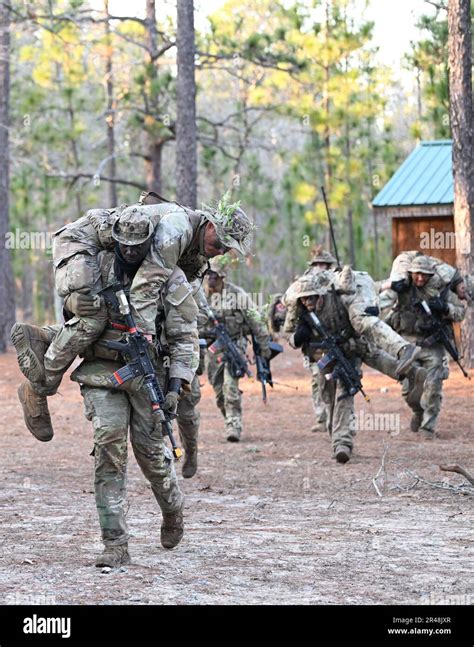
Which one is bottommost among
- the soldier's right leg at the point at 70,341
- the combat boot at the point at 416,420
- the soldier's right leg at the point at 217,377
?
the combat boot at the point at 416,420

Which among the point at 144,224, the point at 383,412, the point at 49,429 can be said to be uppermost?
the point at 144,224

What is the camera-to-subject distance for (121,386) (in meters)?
6.36

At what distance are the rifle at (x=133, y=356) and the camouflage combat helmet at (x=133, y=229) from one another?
0.28m

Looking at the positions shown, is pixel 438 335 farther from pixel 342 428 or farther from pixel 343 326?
pixel 342 428

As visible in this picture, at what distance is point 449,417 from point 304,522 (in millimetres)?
6360

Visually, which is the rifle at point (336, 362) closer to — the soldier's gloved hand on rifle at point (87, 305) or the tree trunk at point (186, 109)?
the soldier's gloved hand on rifle at point (87, 305)

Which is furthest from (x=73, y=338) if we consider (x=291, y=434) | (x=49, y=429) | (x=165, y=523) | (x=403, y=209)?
(x=403, y=209)

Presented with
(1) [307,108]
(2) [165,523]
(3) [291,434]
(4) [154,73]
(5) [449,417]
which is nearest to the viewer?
(2) [165,523]

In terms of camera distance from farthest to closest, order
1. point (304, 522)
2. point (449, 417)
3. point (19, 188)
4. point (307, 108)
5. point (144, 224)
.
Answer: point (19, 188), point (307, 108), point (449, 417), point (304, 522), point (144, 224)

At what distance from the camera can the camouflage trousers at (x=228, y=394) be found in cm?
1236

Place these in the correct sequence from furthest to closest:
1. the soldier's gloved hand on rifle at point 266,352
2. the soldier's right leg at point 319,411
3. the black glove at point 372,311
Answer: the soldier's right leg at point 319,411 → the soldier's gloved hand on rifle at point 266,352 → the black glove at point 372,311

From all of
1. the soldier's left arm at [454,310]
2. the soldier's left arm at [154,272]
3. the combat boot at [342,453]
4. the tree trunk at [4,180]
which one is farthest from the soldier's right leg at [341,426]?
the tree trunk at [4,180]

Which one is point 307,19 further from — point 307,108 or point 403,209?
point 403,209

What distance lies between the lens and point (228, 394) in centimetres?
1242
